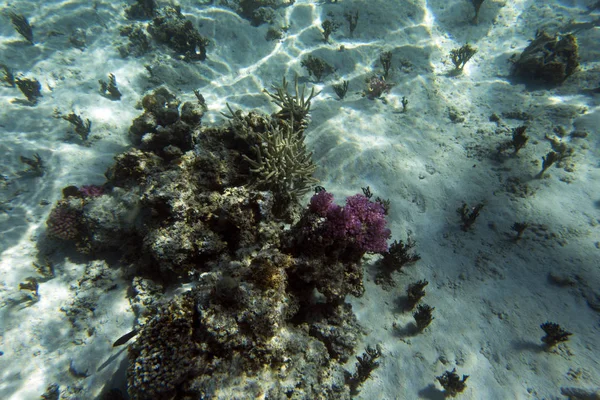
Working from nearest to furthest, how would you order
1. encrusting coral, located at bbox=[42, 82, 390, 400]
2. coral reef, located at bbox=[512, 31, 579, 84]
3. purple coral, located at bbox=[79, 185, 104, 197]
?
encrusting coral, located at bbox=[42, 82, 390, 400] → purple coral, located at bbox=[79, 185, 104, 197] → coral reef, located at bbox=[512, 31, 579, 84]

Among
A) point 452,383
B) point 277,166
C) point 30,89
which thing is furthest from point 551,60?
point 30,89

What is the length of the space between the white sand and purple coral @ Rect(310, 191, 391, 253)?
1.05 meters

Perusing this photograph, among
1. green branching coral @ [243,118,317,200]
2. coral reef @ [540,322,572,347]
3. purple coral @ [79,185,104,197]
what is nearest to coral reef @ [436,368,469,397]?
coral reef @ [540,322,572,347]

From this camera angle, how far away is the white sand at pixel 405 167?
3875 mm

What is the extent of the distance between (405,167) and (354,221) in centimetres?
313

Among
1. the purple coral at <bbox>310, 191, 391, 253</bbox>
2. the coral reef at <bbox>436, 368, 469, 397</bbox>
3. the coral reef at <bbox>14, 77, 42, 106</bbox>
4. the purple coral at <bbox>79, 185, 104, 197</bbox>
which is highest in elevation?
the purple coral at <bbox>310, 191, 391, 253</bbox>

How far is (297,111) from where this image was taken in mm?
5977

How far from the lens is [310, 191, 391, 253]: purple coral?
3.54 metres

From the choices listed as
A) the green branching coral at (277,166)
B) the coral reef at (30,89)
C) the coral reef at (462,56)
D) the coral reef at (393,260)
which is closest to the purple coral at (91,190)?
the green branching coral at (277,166)

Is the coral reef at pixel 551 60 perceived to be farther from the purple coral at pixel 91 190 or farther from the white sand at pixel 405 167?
the purple coral at pixel 91 190

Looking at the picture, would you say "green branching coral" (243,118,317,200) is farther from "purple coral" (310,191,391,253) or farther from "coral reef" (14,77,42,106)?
"coral reef" (14,77,42,106)

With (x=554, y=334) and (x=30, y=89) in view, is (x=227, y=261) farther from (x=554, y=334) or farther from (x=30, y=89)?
(x=30, y=89)

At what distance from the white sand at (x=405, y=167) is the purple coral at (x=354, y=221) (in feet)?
3.44

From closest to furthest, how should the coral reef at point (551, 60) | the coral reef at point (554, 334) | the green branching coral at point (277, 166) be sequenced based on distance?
the coral reef at point (554, 334)
the green branching coral at point (277, 166)
the coral reef at point (551, 60)
